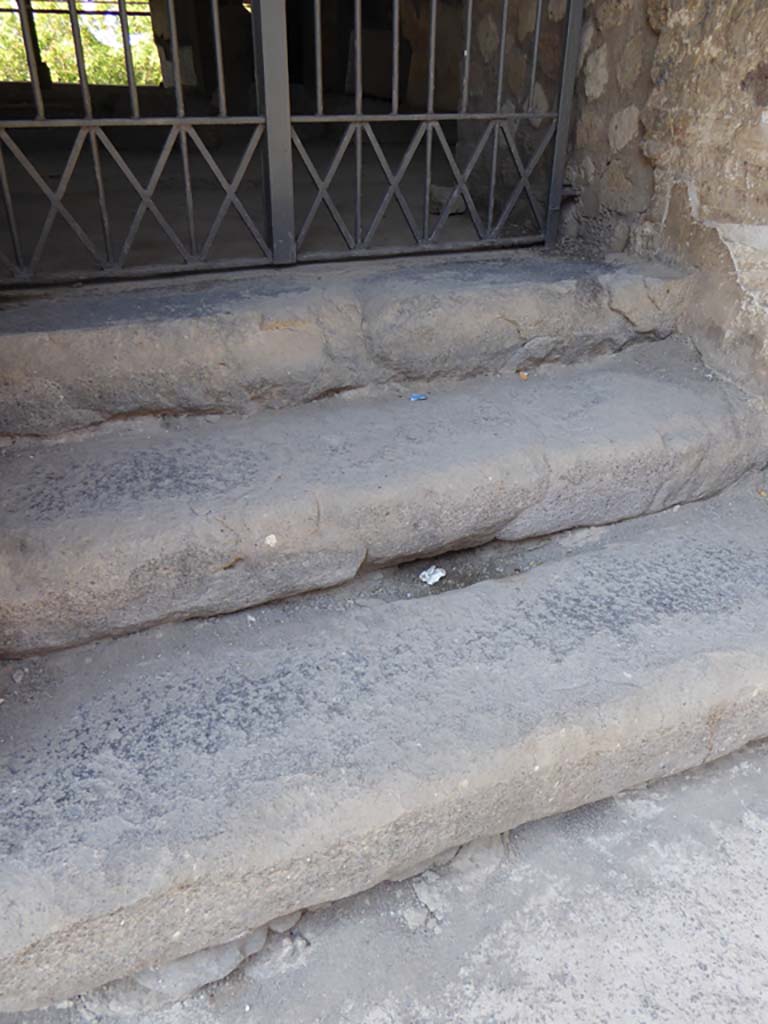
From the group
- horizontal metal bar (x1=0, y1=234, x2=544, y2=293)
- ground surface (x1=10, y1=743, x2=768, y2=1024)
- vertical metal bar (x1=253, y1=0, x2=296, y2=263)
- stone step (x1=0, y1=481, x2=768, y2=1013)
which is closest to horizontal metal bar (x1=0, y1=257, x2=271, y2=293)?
horizontal metal bar (x1=0, y1=234, x2=544, y2=293)

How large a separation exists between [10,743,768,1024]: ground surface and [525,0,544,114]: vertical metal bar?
7.82ft

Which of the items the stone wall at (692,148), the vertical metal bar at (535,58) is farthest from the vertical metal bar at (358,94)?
the stone wall at (692,148)

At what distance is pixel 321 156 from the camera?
4.80m

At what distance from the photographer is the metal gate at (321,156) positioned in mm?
2377

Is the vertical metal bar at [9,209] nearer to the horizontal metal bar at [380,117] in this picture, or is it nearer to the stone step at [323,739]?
the horizontal metal bar at [380,117]

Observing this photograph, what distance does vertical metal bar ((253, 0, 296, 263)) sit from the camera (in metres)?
2.31

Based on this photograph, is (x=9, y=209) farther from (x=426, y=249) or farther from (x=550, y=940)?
(x=550, y=940)

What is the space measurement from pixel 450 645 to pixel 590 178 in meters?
1.98

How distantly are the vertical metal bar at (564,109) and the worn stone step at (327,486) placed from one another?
0.76 metres

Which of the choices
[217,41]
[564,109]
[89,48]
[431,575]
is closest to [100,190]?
[217,41]

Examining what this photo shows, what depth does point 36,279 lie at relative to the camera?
2.38 m

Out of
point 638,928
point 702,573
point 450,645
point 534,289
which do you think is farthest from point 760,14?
point 638,928

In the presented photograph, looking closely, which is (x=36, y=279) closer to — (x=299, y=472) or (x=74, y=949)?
(x=299, y=472)

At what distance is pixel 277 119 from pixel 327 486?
124cm
